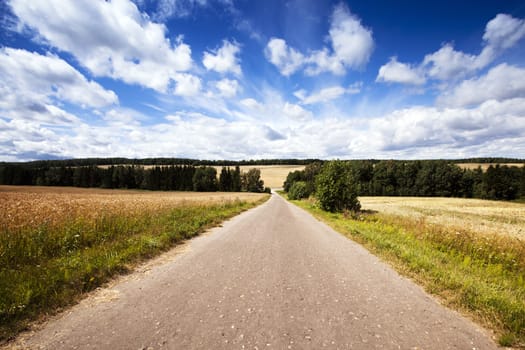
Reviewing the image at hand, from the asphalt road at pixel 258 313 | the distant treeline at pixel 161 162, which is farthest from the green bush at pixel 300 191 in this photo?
the distant treeline at pixel 161 162

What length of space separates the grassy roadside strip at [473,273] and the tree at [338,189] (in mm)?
11764

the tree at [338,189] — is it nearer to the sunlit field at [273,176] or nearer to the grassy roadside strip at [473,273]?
the grassy roadside strip at [473,273]

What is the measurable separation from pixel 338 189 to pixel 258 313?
69.7 ft

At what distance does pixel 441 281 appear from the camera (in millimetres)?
5148

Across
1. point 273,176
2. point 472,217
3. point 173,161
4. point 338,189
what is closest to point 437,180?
point 472,217

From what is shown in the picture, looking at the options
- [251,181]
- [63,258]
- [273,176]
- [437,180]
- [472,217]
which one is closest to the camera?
[63,258]

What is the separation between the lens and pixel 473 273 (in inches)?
243

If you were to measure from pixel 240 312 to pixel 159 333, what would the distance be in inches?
47.5

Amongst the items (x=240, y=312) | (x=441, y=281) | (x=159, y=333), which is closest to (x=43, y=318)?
(x=159, y=333)

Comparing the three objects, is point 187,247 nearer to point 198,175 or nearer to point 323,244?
point 323,244

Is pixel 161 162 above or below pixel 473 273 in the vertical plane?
above

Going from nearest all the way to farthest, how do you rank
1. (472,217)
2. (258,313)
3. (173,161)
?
(258,313) < (472,217) < (173,161)

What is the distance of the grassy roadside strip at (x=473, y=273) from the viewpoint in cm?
377

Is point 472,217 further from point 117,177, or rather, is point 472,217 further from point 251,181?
point 117,177
